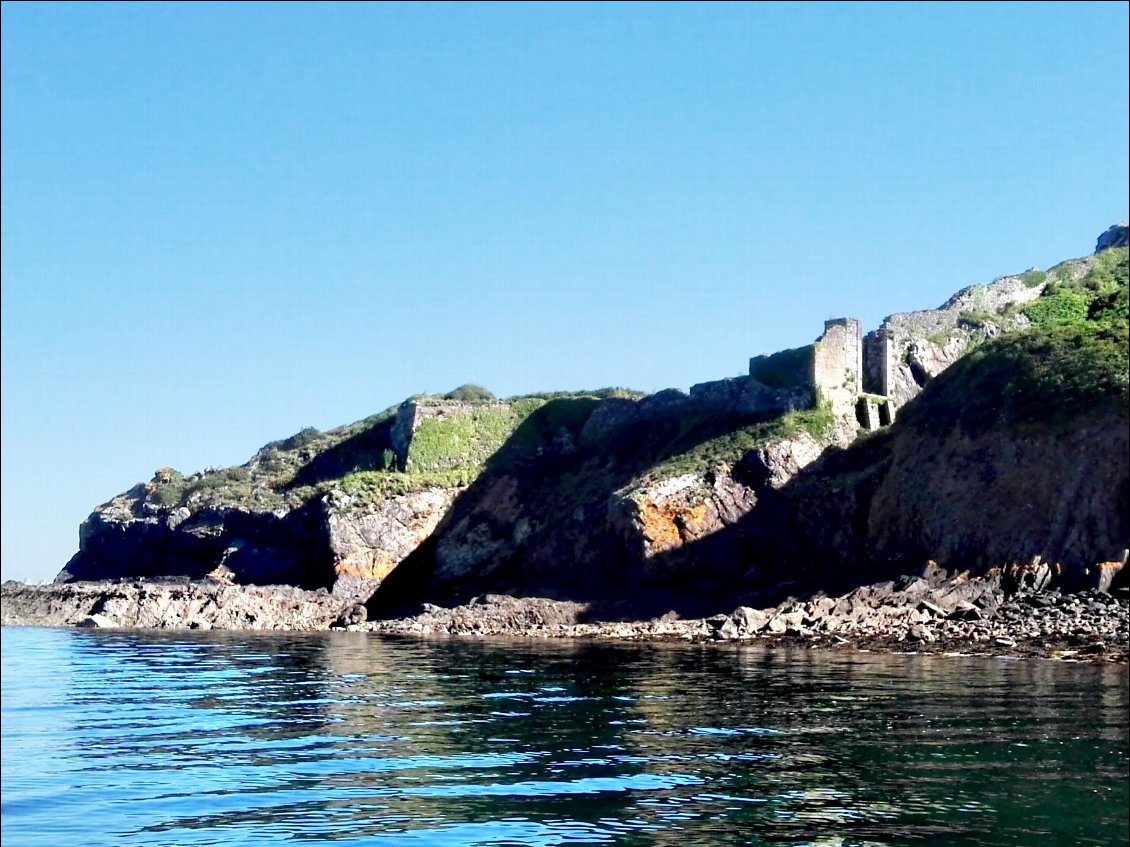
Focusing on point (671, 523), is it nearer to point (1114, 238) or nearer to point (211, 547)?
point (211, 547)

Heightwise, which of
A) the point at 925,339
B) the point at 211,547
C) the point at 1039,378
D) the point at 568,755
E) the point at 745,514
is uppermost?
the point at 925,339

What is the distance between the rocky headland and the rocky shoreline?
157 mm

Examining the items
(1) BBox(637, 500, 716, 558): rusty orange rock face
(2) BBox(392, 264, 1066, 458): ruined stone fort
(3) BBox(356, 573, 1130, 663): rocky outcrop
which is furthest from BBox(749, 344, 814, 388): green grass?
(3) BBox(356, 573, 1130, 663): rocky outcrop

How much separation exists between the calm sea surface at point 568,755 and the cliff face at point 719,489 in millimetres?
16967

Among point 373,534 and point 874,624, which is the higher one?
point 373,534

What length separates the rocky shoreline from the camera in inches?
1423

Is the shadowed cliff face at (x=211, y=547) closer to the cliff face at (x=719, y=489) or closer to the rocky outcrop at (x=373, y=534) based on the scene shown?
the cliff face at (x=719, y=489)

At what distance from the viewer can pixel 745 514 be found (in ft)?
182

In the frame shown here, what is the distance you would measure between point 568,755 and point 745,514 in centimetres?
3803

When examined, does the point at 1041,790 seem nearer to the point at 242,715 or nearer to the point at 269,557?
the point at 242,715

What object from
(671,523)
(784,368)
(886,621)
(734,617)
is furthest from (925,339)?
(886,621)

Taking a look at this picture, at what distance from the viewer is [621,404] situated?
72000 millimetres

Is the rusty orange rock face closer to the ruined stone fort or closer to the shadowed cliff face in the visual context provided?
the ruined stone fort

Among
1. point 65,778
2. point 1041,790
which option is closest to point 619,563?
point 1041,790
